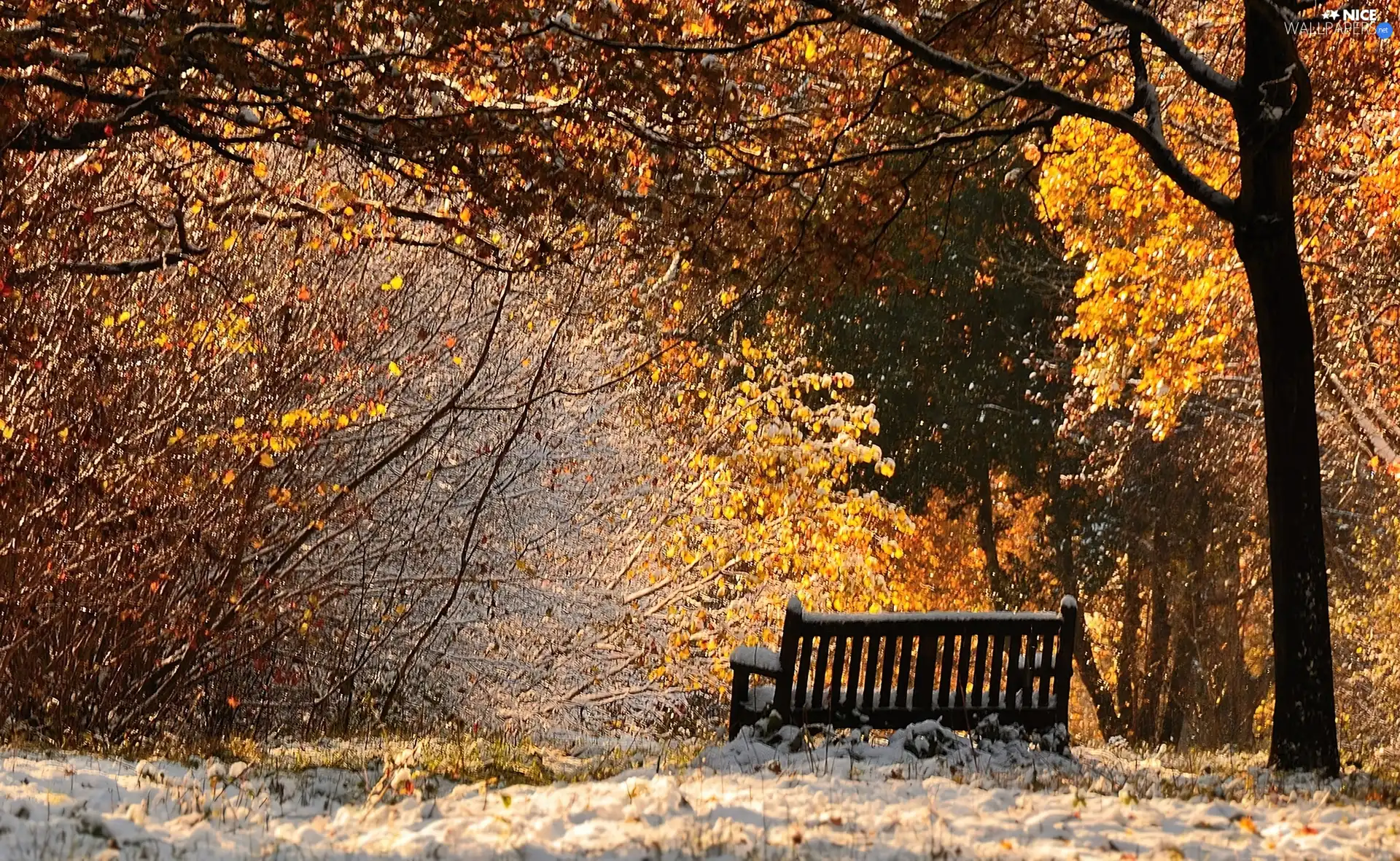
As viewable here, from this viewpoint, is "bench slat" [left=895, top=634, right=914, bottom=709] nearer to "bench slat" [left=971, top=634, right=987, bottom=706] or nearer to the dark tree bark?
"bench slat" [left=971, top=634, right=987, bottom=706]

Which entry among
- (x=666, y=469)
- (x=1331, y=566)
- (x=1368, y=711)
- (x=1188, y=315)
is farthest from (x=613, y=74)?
(x=1368, y=711)

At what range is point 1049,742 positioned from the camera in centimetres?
961

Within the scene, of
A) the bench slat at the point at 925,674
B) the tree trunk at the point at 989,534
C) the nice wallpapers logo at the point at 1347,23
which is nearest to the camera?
the bench slat at the point at 925,674

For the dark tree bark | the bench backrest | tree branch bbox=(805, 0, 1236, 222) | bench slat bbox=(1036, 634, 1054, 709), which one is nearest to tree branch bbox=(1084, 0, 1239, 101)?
tree branch bbox=(805, 0, 1236, 222)

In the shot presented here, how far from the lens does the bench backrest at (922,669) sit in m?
9.28

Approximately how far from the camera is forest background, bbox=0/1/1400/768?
889cm

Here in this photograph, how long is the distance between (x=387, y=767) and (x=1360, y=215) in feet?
40.1

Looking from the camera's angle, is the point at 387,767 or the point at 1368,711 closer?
the point at 387,767

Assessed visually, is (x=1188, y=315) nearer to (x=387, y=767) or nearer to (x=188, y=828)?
(x=387, y=767)

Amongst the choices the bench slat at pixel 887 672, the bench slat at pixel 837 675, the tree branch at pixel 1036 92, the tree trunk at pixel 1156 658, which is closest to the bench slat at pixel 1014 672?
the bench slat at pixel 887 672

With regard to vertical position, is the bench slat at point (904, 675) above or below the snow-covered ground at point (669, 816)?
above

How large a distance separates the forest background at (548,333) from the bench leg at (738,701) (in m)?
2.41

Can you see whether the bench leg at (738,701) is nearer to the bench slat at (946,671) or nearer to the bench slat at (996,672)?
the bench slat at (946,671)

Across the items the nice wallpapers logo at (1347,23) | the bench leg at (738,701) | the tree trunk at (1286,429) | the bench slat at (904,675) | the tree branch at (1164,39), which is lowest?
the bench leg at (738,701)
